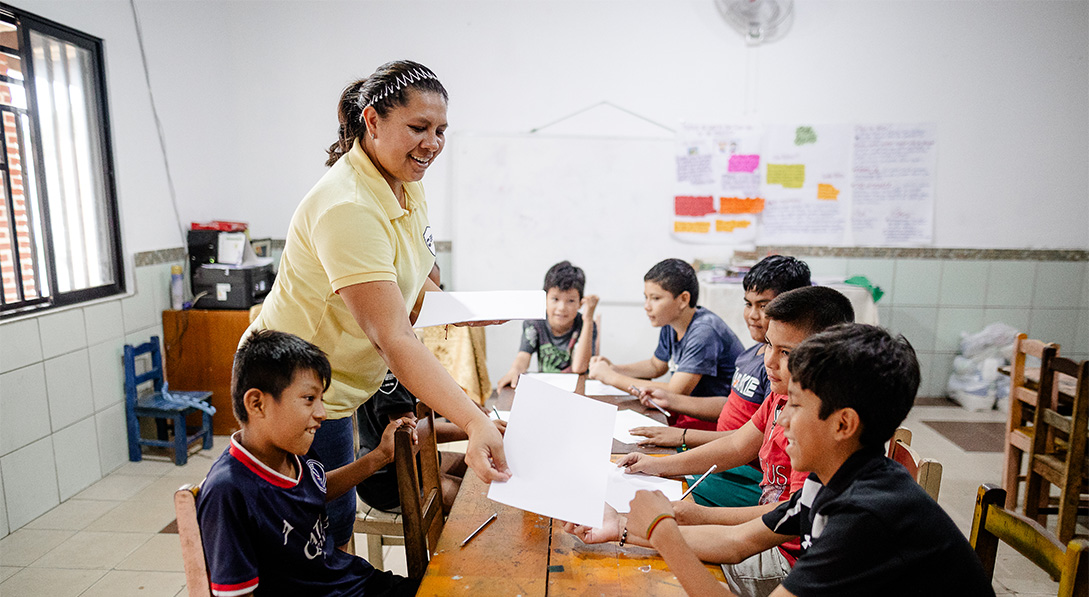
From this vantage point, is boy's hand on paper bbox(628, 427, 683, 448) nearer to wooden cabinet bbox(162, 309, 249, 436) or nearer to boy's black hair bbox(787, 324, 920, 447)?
boy's black hair bbox(787, 324, 920, 447)

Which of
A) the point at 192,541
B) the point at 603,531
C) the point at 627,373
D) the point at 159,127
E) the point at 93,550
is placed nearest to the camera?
the point at 192,541

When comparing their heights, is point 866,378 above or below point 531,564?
above

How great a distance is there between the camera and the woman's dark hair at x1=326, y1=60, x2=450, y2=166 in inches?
48.6

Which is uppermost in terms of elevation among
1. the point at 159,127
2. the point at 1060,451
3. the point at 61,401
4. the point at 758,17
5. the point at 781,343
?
the point at 758,17

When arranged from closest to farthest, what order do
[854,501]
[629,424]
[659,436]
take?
[854,501] → [659,436] → [629,424]

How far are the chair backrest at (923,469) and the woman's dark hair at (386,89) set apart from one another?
3.88ft

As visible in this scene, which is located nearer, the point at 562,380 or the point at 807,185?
the point at 562,380

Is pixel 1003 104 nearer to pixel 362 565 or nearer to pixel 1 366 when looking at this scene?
pixel 362 565

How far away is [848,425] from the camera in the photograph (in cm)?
94

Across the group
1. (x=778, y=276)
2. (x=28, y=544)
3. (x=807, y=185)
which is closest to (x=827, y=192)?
(x=807, y=185)

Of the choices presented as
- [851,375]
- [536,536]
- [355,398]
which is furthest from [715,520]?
[355,398]

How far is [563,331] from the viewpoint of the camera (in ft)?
9.47

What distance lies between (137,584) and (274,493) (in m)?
1.50

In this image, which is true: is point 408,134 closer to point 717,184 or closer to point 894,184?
point 717,184
